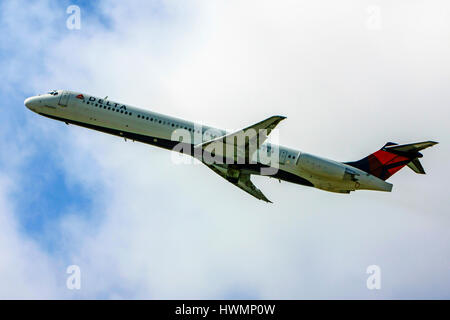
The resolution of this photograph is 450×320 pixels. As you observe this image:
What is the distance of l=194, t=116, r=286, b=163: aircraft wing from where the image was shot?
124 feet

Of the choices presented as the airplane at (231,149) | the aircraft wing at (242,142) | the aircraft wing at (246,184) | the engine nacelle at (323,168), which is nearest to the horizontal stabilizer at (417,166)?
the airplane at (231,149)

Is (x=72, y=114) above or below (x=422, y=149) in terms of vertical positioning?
above

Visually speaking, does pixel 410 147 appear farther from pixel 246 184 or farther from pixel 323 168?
pixel 246 184

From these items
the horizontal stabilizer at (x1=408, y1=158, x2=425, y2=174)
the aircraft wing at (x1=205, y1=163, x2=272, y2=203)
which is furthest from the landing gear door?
the horizontal stabilizer at (x1=408, y1=158, x2=425, y2=174)

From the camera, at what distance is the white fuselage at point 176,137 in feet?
133

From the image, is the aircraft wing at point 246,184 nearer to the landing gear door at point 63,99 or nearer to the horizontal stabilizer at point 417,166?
the horizontal stabilizer at point 417,166

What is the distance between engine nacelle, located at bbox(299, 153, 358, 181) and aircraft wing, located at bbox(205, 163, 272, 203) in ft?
16.9

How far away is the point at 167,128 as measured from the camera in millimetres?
40688

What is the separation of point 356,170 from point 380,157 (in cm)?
255

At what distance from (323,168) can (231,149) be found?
22.8 ft

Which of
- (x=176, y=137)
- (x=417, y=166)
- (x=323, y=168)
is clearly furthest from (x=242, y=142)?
(x=417, y=166)
